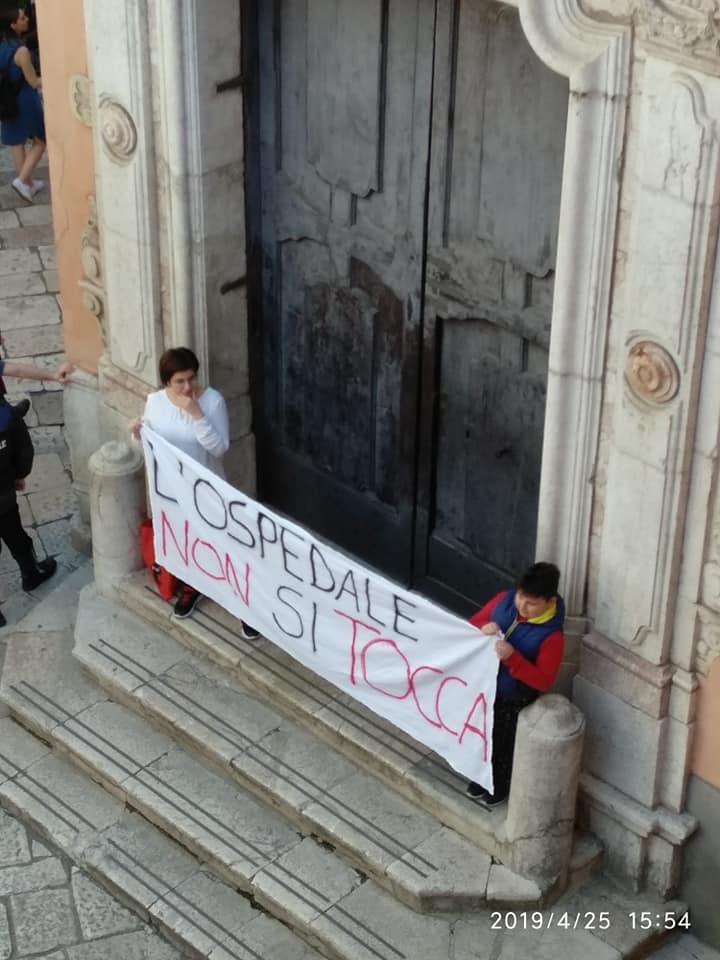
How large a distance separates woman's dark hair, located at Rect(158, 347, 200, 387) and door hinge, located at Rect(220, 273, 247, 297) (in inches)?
21.0

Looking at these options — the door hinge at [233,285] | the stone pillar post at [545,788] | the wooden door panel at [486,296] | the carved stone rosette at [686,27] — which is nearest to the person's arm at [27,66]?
the door hinge at [233,285]

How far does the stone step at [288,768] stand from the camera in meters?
7.80

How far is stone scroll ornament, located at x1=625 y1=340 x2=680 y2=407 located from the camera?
6.81 metres

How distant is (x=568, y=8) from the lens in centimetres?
659

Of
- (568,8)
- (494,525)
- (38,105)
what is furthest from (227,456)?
(38,105)

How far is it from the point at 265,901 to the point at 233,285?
2.99 meters

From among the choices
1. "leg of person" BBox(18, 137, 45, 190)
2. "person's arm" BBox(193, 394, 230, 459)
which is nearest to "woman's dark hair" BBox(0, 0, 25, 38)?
"leg of person" BBox(18, 137, 45, 190)

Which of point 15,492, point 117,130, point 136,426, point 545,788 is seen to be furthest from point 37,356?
point 545,788

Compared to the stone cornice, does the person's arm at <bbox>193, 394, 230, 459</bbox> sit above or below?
below

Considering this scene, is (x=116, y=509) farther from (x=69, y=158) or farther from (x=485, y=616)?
(x=485, y=616)

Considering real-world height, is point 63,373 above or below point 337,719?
above

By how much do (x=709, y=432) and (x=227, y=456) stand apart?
3.18 metres

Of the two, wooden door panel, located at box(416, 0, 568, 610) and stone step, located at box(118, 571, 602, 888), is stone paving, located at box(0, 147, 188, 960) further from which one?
wooden door panel, located at box(416, 0, 568, 610)

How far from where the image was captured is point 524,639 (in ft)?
24.5
